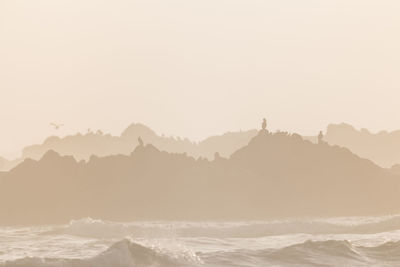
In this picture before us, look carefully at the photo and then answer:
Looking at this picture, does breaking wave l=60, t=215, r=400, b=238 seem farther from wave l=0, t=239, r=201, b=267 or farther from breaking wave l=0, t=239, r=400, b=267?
wave l=0, t=239, r=201, b=267

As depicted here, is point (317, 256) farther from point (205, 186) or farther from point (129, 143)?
point (129, 143)

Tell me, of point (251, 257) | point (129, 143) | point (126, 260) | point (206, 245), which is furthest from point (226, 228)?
point (129, 143)

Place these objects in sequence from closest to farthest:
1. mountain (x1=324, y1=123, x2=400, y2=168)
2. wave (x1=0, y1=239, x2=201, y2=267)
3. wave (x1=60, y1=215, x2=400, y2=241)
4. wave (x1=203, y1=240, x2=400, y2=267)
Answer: wave (x1=0, y1=239, x2=201, y2=267), wave (x1=203, y1=240, x2=400, y2=267), wave (x1=60, y1=215, x2=400, y2=241), mountain (x1=324, y1=123, x2=400, y2=168)

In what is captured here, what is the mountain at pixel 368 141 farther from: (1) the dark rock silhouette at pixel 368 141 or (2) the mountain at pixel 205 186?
(2) the mountain at pixel 205 186

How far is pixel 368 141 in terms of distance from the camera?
9319 cm

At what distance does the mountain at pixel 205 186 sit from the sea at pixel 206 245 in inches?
201

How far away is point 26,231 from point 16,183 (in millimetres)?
13160

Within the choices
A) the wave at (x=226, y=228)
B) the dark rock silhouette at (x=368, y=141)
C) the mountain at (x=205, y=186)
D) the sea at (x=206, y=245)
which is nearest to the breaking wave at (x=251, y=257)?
the sea at (x=206, y=245)

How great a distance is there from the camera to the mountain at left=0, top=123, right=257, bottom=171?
91.9m

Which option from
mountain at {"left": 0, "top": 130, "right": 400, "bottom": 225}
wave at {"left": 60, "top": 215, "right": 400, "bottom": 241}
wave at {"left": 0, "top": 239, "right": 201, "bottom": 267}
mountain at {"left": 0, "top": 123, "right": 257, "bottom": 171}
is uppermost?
mountain at {"left": 0, "top": 123, "right": 257, "bottom": 171}

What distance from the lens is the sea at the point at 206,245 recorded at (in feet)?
83.4

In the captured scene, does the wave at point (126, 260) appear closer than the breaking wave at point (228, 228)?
Yes

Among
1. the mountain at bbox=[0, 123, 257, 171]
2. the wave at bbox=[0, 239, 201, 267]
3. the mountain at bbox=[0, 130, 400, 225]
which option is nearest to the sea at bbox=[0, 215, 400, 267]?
the wave at bbox=[0, 239, 201, 267]

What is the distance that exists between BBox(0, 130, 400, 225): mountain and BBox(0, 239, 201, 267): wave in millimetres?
30909
